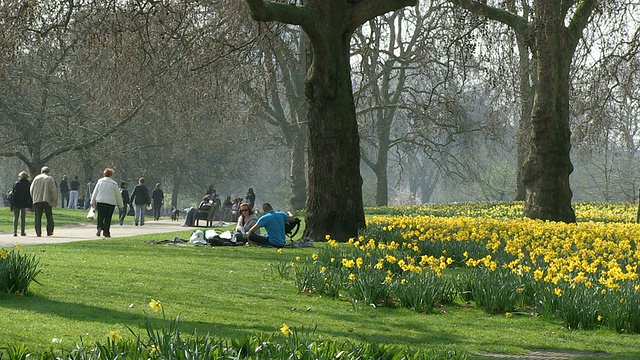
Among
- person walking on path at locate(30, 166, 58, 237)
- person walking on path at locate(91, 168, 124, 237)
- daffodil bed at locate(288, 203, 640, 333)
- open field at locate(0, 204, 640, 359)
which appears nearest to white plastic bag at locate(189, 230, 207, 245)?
person walking on path at locate(91, 168, 124, 237)

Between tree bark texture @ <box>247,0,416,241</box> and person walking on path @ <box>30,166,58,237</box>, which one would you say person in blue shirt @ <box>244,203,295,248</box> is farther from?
person walking on path @ <box>30,166,58,237</box>

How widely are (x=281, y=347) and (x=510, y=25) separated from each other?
16.4m

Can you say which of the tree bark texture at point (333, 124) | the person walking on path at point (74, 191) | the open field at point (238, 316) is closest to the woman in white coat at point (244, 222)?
the tree bark texture at point (333, 124)

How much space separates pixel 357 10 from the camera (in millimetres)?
16609

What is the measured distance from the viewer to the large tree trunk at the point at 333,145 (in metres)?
16.3

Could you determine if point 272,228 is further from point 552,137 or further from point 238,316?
point 238,316

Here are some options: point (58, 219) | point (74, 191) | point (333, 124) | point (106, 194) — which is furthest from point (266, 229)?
point (74, 191)

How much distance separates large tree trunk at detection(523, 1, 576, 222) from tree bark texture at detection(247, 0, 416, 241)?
445 cm

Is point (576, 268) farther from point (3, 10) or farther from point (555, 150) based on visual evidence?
point (555, 150)

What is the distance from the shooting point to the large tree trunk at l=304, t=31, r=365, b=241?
53.5ft

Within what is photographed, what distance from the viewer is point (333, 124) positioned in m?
16.4

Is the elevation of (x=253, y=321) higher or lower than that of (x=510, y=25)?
lower

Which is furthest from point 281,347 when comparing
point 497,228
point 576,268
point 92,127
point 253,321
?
point 92,127

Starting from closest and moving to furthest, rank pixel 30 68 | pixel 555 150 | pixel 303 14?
pixel 303 14 → pixel 555 150 → pixel 30 68
